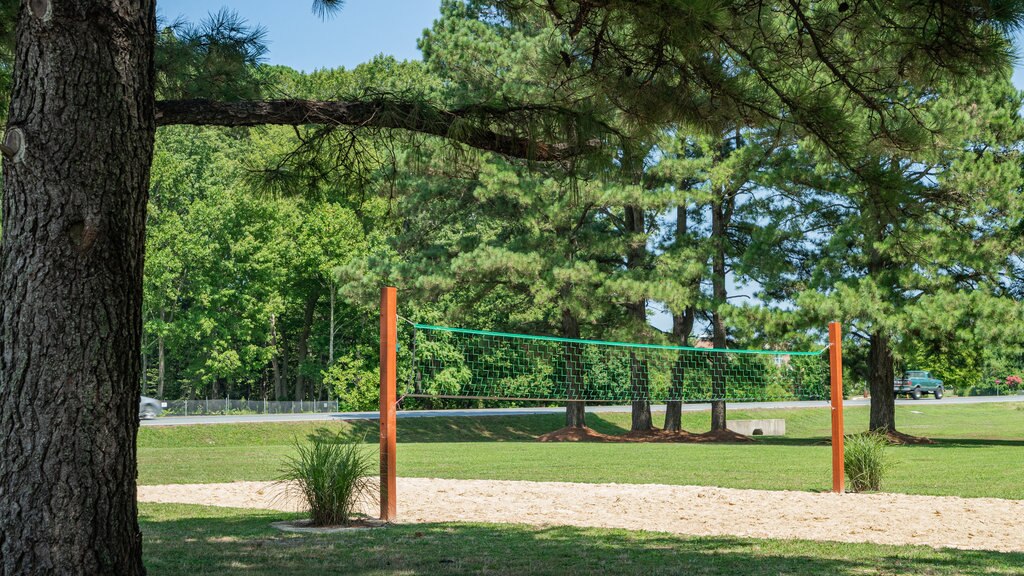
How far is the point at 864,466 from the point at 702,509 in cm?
239

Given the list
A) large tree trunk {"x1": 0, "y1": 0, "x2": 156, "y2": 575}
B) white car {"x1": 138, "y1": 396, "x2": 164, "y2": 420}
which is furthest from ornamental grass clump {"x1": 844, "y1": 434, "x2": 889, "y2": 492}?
white car {"x1": 138, "y1": 396, "x2": 164, "y2": 420}

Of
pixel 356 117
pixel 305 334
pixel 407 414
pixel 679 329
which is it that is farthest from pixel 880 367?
pixel 305 334

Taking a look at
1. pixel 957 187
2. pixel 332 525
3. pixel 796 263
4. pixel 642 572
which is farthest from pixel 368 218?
pixel 642 572

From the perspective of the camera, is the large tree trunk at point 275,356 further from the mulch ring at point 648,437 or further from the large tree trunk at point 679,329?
the large tree trunk at point 679,329

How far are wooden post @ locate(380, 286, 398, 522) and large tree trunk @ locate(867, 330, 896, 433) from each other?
53.5ft

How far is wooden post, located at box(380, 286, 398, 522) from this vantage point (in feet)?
25.6

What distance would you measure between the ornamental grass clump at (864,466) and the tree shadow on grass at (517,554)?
3.88 metres

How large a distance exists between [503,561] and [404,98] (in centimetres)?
267

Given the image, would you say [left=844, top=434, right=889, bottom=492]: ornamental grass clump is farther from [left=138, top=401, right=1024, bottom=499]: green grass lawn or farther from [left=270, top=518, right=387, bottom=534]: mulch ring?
[left=270, top=518, right=387, bottom=534]: mulch ring

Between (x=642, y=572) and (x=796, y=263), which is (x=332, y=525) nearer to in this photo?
(x=642, y=572)

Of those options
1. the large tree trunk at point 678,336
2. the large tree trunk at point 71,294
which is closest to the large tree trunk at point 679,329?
the large tree trunk at point 678,336

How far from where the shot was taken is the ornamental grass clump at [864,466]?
9.98 m

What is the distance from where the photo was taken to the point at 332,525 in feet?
24.0

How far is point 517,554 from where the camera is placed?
582cm
